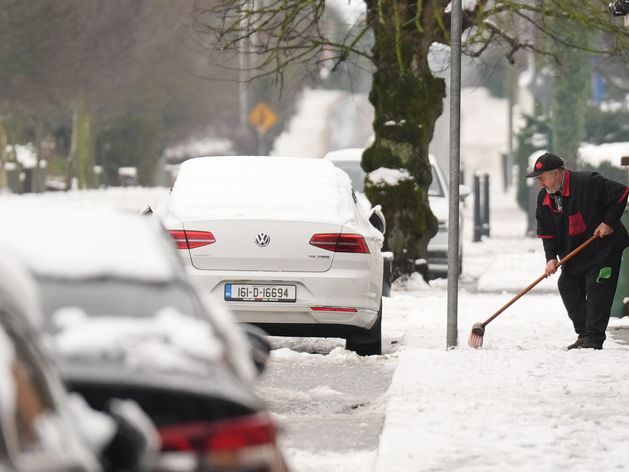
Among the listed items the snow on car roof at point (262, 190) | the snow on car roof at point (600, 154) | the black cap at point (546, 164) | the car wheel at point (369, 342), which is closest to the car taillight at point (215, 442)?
the snow on car roof at point (262, 190)

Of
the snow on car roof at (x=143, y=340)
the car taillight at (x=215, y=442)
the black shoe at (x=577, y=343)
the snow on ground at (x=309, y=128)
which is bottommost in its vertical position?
the snow on ground at (x=309, y=128)

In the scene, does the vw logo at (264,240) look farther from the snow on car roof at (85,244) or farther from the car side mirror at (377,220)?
the snow on car roof at (85,244)

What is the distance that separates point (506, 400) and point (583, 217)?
330 cm

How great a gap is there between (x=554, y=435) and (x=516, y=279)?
1265 centimetres

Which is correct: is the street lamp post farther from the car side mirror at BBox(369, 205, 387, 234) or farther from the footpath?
the car side mirror at BBox(369, 205, 387, 234)

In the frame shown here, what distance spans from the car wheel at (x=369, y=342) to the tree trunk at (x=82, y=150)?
4111cm

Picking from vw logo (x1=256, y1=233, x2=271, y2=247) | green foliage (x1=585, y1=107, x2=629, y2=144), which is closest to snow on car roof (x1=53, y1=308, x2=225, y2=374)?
vw logo (x1=256, y1=233, x2=271, y2=247)

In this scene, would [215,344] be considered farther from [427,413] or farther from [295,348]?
[295,348]

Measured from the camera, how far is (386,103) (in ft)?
64.7

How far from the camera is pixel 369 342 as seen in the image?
38.7 feet

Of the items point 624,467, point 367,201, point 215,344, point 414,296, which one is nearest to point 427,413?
point 624,467

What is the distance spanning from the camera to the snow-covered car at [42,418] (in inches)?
119

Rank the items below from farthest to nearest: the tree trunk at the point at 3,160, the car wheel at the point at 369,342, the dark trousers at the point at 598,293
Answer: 1. the tree trunk at the point at 3,160
2. the dark trousers at the point at 598,293
3. the car wheel at the point at 369,342

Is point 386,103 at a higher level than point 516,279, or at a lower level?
higher
